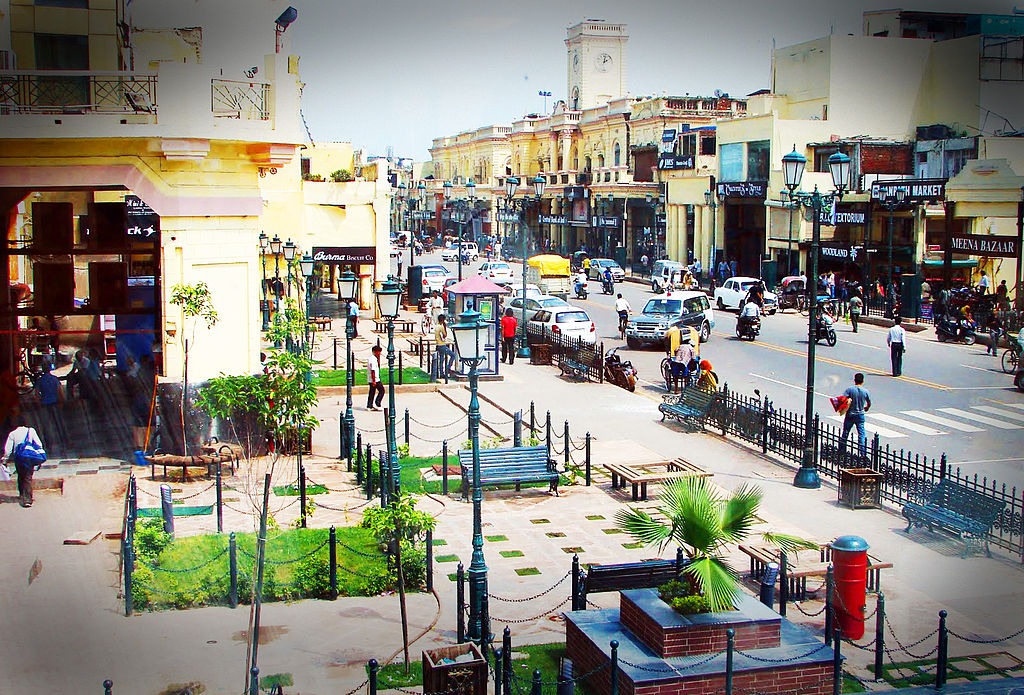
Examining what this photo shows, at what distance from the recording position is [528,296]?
3881 centimetres

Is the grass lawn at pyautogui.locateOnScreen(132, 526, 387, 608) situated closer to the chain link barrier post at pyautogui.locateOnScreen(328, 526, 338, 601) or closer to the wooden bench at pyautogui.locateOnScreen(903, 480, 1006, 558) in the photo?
the chain link barrier post at pyautogui.locateOnScreen(328, 526, 338, 601)

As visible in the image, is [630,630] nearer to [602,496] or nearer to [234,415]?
[602,496]

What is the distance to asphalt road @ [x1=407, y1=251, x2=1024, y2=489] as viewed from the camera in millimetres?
20281

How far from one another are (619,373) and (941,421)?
24.9 feet

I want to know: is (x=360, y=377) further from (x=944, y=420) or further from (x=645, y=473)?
(x=944, y=420)

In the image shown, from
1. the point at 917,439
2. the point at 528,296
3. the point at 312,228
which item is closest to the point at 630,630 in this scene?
the point at 917,439

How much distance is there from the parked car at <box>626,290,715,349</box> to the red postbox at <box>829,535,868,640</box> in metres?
21.9

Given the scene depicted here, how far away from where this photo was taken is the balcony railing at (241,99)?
1792 cm

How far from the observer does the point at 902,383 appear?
88.1 feet

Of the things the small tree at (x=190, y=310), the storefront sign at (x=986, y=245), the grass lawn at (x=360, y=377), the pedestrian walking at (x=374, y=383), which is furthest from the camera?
the storefront sign at (x=986, y=245)

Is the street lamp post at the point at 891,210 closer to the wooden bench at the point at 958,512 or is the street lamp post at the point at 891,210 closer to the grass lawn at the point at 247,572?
the wooden bench at the point at 958,512

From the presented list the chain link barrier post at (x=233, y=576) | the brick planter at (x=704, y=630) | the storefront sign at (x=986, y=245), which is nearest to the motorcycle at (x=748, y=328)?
Result: the storefront sign at (x=986, y=245)

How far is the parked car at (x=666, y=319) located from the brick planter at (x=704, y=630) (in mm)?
23907

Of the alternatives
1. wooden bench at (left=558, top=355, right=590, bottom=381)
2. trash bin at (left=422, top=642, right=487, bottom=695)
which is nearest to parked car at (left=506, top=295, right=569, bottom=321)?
wooden bench at (left=558, top=355, right=590, bottom=381)
